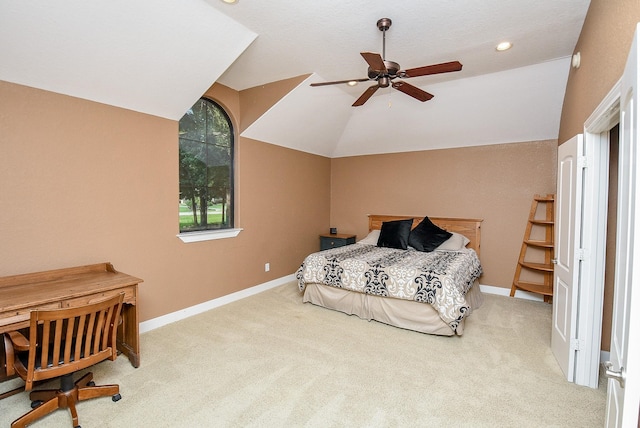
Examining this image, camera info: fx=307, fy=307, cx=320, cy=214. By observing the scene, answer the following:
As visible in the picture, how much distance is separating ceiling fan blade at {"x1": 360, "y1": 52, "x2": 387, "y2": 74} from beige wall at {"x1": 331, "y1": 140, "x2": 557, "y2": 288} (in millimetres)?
2975

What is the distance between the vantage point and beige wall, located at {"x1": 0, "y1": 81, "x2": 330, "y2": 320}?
95.0 inches

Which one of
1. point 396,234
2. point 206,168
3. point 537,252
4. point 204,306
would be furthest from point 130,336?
point 537,252

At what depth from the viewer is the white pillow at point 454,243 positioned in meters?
4.45

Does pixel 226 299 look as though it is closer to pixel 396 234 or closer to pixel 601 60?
pixel 396 234

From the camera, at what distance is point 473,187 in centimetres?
475

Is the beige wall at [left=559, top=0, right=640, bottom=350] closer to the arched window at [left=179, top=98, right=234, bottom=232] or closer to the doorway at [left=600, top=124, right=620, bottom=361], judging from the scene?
the doorway at [left=600, top=124, right=620, bottom=361]

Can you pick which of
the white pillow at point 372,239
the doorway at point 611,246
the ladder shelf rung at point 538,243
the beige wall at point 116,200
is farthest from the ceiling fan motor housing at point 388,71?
the ladder shelf rung at point 538,243

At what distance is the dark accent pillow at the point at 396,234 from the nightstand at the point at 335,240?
73 centimetres

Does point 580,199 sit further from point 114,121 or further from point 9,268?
Result: point 9,268

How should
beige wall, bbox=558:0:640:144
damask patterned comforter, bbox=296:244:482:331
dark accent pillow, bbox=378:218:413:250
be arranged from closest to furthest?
1. beige wall, bbox=558:0:640:144
2. damask patterned comforter, bbox=296:244:482:331
3. dark accent pillow, bbox=378:218:413:250

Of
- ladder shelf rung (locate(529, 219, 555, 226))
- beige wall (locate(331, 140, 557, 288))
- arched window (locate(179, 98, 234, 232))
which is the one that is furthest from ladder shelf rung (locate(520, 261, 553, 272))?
arched window (locate(179, 98, 234, 232))

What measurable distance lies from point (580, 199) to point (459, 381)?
163cm

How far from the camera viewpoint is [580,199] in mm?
2270

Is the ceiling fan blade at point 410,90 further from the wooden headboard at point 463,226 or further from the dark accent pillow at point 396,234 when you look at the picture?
the wooden headboard at point 463,226
